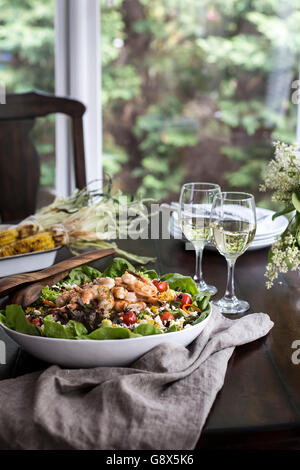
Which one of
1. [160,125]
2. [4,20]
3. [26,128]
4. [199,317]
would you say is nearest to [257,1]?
[160,125]

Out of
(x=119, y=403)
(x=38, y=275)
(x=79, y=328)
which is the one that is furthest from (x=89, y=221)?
(x=119, y=403)

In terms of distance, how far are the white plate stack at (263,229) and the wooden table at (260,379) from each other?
180mm

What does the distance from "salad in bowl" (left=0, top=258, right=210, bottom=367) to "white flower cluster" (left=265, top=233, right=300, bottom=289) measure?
0.68 feet

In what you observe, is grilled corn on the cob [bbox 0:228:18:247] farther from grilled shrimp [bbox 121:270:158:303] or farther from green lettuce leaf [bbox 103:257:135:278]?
grilled shrimp [bbox 121:270:158:303]

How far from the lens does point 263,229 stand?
1574 millimetres

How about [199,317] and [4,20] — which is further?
[4,20]

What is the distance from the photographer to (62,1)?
3172 mm

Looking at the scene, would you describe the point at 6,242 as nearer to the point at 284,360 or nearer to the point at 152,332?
the point at 152,332

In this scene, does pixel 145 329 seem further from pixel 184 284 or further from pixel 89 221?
pixel 89 221

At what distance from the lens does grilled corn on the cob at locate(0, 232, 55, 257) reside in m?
1.36

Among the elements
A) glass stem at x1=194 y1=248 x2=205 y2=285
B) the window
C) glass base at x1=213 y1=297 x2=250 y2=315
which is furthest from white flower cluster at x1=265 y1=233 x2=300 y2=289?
the window

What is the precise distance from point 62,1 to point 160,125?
4.91 feet

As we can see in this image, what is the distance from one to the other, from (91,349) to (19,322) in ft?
0.42

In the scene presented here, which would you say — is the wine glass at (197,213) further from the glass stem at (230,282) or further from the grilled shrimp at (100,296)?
the grilled shrimp at (100,296)
